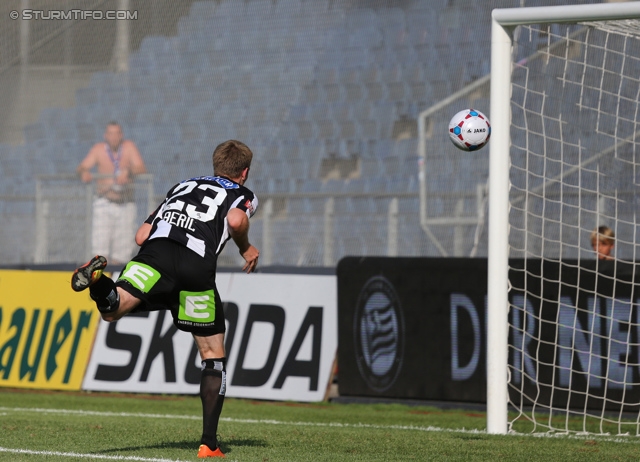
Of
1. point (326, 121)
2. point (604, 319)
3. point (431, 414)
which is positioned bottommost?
point (431, 414)

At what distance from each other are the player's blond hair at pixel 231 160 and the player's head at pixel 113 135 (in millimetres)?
8463

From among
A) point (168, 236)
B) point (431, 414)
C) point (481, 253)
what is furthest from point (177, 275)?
point (481, 253)

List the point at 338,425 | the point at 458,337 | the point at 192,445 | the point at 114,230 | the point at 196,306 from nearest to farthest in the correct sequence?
1. the point at 196,306
2. the point at 192,445
3. the point at 338,425
4. the point at 458,337
5. the point at 114,230

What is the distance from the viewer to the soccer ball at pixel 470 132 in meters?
8.38

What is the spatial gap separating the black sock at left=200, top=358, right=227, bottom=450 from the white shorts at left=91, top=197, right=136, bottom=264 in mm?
8068

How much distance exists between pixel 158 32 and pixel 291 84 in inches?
81.4

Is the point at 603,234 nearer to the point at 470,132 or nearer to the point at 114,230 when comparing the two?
the point at 470,132

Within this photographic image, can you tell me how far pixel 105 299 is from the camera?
6.05 meters

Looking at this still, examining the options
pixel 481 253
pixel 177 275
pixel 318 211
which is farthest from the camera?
pixel 318 211

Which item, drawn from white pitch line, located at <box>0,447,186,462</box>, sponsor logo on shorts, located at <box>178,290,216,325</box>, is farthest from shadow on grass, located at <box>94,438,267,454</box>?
sponsor logo on shorts, located at <box>178,290,216,325</box>

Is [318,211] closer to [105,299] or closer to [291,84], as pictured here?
[291,84]

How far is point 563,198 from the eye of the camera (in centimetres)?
1202

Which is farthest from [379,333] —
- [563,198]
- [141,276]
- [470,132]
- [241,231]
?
[141,276]

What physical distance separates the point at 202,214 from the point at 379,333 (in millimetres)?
4766
